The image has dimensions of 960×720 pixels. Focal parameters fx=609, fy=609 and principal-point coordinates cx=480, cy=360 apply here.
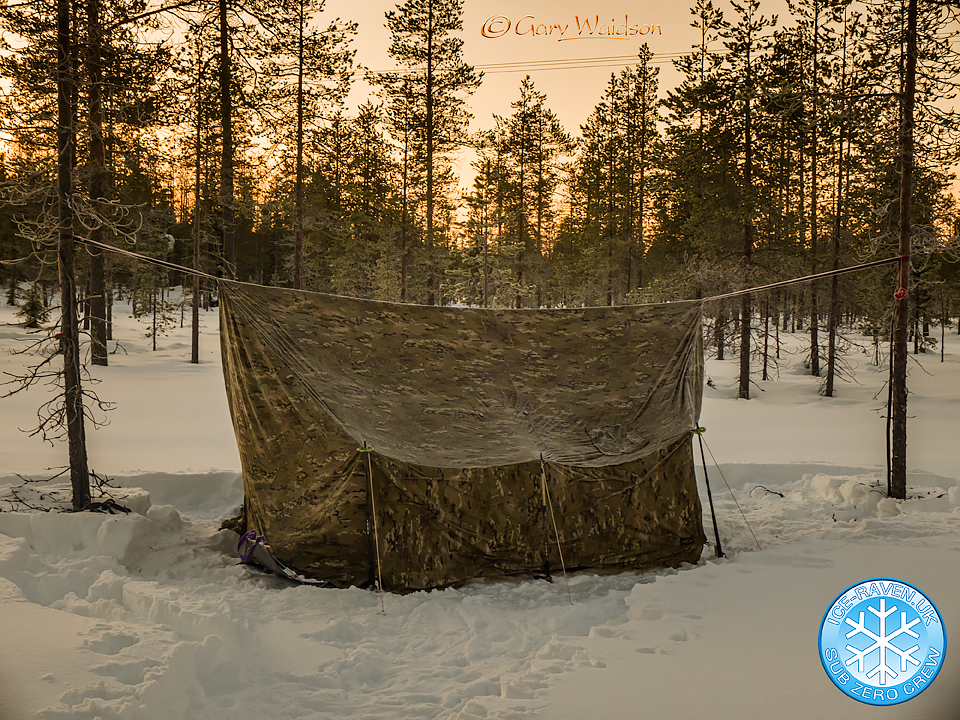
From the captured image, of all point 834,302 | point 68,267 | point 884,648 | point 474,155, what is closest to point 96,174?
point 68,267

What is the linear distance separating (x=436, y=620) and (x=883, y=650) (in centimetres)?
316

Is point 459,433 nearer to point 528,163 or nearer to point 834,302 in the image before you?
point 834,302

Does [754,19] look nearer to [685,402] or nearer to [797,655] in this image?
[685,402]

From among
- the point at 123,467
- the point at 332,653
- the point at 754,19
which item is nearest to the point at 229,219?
the point at 123,467

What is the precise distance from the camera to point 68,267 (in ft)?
19.6

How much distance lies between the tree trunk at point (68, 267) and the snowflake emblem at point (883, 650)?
6.68 metres

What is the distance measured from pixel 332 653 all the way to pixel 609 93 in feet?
80.9

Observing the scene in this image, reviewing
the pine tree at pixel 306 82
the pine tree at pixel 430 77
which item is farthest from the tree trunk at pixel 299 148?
the pine tree at pixel 430 77

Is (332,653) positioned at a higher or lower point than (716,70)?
lower

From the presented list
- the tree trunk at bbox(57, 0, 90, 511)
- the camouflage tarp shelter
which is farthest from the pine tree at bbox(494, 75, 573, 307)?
the tree trunk at bbox(57, 0, 90, 511)

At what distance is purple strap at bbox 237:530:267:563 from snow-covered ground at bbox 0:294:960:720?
0.17 metres

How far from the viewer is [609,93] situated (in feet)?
80.2

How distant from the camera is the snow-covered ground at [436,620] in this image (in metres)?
3.49

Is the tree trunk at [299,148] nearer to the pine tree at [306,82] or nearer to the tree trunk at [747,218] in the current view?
the pine tree at [306,82]
